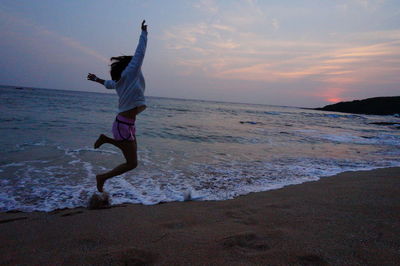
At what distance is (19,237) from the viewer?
2.55m

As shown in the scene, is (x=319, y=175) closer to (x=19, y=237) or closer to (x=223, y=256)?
(x=223, y=256)

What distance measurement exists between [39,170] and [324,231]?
534 centimetres

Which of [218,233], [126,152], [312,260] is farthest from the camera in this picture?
[126,152]

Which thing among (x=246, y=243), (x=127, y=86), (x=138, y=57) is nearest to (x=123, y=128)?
(x=127, y=86)

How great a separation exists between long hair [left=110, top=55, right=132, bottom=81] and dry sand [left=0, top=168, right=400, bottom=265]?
1860 millimetres

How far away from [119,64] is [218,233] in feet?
7.79

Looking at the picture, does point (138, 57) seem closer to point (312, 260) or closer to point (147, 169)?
point (312, 260)

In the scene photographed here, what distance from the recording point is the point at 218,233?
2.58 m

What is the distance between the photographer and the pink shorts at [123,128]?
129 inches

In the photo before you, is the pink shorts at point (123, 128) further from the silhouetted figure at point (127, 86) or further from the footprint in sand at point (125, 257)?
the footprint in sand at point (125, 257)

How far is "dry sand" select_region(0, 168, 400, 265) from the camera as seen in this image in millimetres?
2068

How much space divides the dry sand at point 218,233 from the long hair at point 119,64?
1.86 metres

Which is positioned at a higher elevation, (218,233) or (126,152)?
(126,152)

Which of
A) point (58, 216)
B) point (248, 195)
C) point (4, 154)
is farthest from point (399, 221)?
point (4, 154)
